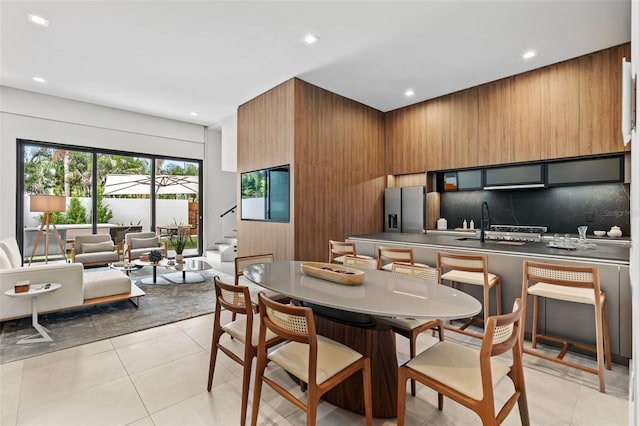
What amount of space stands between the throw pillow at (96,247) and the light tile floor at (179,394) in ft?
12.5

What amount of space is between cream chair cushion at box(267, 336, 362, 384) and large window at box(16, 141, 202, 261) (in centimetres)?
540

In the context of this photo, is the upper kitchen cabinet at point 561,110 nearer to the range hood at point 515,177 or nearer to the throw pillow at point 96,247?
the range hood at point 515,177

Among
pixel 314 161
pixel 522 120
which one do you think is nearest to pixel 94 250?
pixel 314 161

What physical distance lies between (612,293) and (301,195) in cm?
338

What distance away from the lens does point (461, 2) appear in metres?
2.76

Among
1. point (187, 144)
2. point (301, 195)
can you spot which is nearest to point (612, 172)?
point (301, 195)

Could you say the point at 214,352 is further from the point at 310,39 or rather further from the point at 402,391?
the point at 310,39

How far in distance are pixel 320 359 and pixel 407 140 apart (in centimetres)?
467

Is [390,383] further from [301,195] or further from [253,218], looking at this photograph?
[253,218]

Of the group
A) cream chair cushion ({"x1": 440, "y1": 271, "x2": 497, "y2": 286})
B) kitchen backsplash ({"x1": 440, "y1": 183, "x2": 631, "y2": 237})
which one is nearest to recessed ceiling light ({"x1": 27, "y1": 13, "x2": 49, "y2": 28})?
cream chair cushion ({"x1": 440, "y1": 271, "x2": 497, "y2": 286})

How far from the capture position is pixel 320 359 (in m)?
1.55

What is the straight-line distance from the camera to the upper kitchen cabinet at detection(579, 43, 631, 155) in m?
3.44

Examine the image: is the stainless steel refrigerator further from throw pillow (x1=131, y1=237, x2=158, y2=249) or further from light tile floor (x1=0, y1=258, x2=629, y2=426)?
throw pillow (x1=131, y1=237, x2=158, y2=249)

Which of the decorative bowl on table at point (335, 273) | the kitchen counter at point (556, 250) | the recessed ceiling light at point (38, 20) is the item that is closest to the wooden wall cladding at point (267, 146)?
the kitchen counter at point (556, 250)
